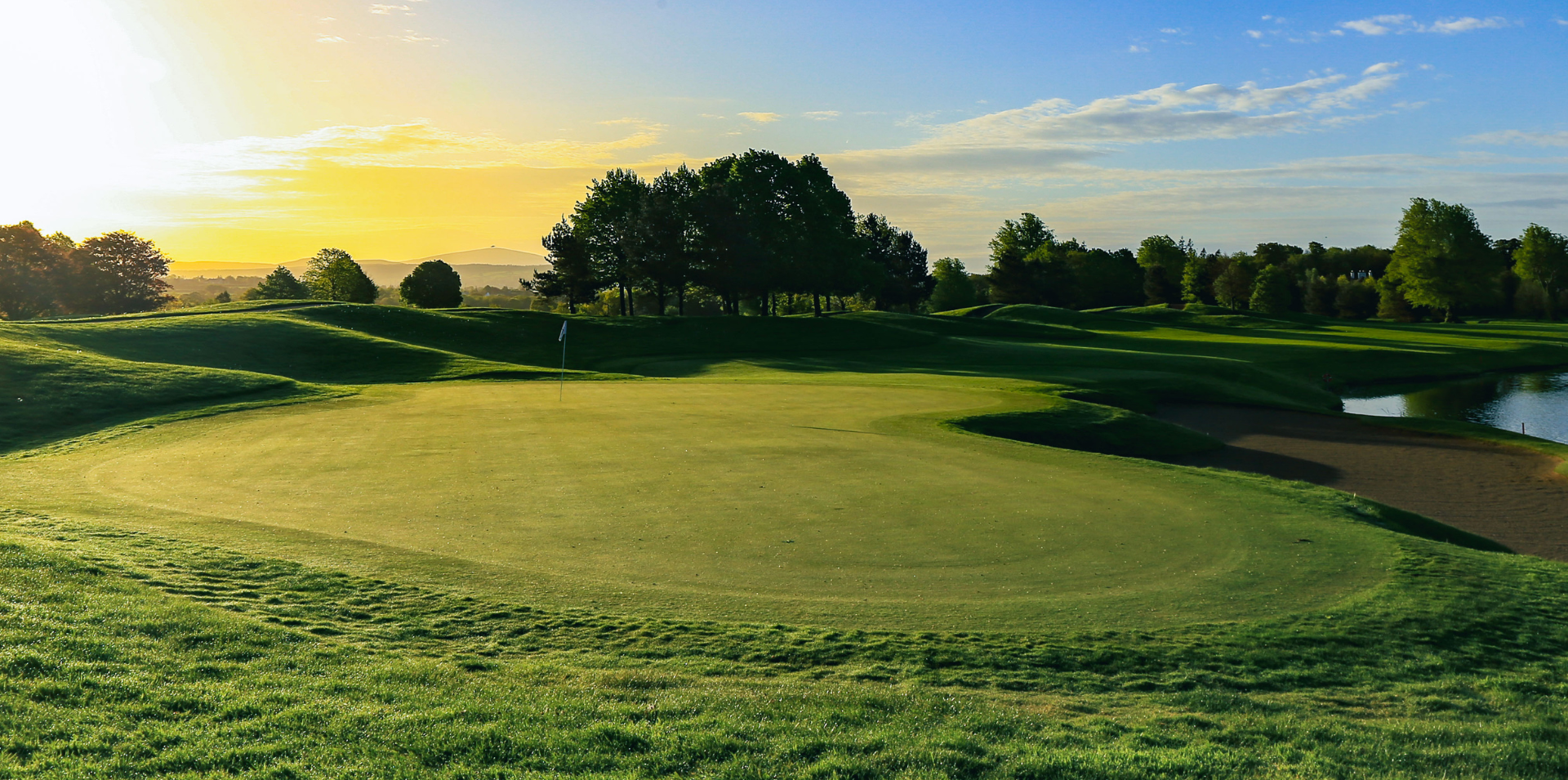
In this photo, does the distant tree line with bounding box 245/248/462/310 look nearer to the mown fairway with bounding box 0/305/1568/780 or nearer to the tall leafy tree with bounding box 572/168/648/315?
the tall leafy tree with bounding box 572/168/648/315

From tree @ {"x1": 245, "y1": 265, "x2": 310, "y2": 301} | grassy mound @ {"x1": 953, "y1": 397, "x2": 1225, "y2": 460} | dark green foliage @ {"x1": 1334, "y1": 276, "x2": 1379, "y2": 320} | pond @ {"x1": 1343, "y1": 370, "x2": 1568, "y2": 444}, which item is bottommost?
pond @ {"x1": 1343, "y1": 370, "x2": 1568, "y2": 444}

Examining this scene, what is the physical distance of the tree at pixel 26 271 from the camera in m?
80.7

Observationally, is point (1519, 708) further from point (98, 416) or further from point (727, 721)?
point (98, 416)

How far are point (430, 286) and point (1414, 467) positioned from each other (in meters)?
80.6

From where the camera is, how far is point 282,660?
7754 mm

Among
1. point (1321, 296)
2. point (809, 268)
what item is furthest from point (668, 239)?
point (1321, 296)

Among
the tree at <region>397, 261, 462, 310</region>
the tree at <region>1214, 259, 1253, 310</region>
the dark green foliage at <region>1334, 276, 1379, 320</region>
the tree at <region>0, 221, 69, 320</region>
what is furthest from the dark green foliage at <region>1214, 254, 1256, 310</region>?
the tree at <region>0, 221, 69, 320</region>

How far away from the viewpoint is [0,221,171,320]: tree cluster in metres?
81.7

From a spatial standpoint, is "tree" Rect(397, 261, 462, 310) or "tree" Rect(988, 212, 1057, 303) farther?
"tree" Rect(988, 212, 1057, 303)

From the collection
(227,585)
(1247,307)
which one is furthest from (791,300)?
(227,585)

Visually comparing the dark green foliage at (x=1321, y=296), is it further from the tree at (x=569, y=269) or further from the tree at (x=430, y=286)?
the tree at (x=430, y=286)

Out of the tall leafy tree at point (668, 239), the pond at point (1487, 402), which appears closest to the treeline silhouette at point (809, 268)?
the tall leafy tree at point (668, 239)

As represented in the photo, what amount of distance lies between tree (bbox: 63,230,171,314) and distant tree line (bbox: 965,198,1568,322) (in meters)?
92.1

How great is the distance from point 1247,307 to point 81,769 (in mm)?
130408
